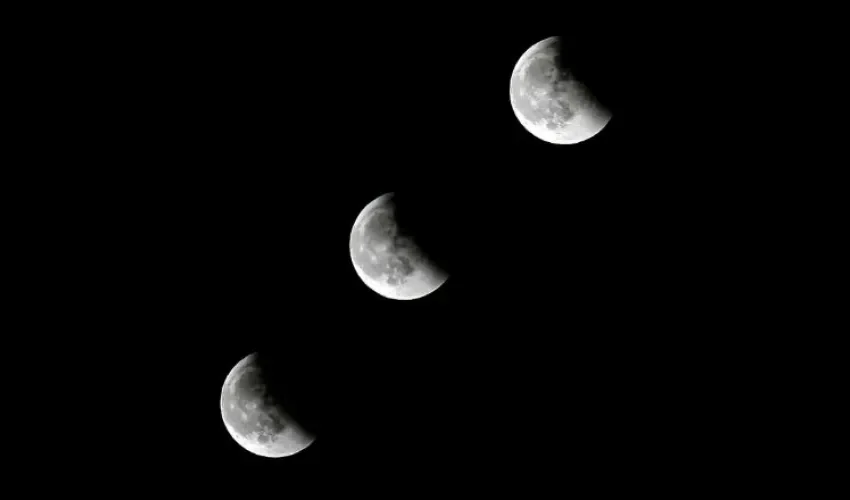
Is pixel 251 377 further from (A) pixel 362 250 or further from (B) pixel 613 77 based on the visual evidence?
(B) pixel 613 77

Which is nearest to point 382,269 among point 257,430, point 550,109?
point 257,430

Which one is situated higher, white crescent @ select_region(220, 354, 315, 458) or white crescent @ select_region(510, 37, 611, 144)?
white crescent @ select_region(510, 37, 611, 144)

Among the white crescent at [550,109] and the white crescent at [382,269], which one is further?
the white crescent at [382,269]

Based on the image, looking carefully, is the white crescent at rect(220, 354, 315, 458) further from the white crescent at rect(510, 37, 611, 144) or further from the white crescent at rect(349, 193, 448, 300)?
the white crescent at rect(510, 37, 611, 144)

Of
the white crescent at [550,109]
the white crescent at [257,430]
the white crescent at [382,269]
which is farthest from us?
the white crescent at [257,430]

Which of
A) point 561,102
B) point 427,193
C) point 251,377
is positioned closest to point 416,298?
point 427,193

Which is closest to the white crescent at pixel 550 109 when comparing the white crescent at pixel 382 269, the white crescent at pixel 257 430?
the white crescent at pixel 382 269

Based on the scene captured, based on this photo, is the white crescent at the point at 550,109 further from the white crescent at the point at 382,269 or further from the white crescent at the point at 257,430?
the white crescent at the point at 257,430

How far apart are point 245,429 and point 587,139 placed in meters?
3.61

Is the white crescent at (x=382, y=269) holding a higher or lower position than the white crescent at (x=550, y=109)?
lower

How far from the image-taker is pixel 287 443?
741 cm

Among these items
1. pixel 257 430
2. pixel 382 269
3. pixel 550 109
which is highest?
pixel 550 109

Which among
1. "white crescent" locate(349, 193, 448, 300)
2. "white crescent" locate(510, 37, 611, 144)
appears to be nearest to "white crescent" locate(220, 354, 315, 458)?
"white crescent" locate(349, 193, 448, 300)

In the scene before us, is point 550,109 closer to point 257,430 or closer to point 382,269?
point 382,269
